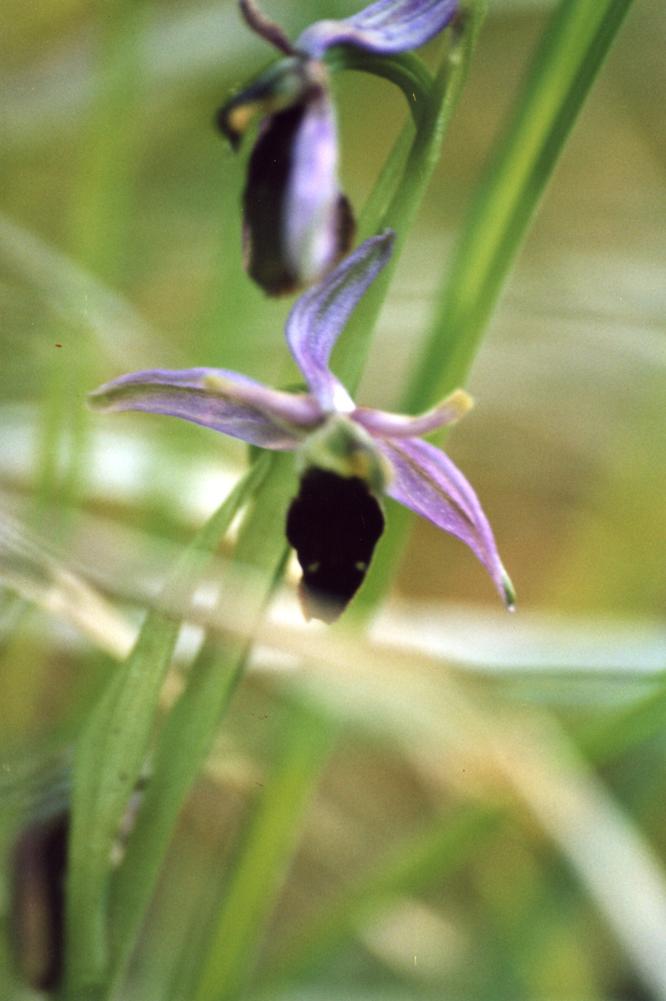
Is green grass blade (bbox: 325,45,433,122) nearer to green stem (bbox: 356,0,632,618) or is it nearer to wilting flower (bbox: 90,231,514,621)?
wilting flower (bbox: 90,231,514,621)

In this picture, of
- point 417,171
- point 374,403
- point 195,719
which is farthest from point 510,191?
point 374,403

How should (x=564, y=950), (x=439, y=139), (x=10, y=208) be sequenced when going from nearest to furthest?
(x=439, y=139), (x=564, y=950), (x=10, y=208)

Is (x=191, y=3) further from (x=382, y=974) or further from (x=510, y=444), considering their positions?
(x=382, y=974)

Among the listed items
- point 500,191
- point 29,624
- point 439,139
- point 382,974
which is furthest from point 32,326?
point 382,974

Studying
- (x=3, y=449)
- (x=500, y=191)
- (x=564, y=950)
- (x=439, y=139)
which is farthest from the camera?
(x=564, y=950)

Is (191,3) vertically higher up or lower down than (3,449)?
higher up

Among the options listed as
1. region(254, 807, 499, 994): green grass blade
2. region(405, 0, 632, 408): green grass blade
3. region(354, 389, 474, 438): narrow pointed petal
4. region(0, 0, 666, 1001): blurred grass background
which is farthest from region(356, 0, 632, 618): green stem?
region(254, 807, 499, 994): green grass blade

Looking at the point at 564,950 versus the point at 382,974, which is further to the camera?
the point at 382,974
